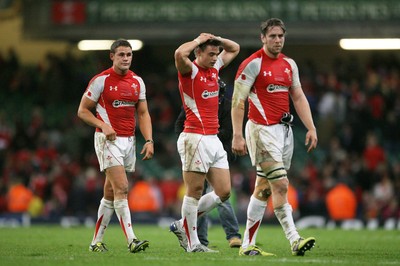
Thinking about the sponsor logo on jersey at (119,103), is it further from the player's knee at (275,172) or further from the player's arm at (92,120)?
the player's knee at (275,172)

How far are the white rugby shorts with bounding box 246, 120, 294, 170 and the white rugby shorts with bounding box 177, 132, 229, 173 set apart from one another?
398 mm

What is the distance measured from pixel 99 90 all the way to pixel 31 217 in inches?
505

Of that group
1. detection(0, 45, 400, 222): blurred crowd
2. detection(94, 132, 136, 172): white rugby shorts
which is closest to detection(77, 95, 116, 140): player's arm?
detection(94, 132, 136, 172): white rugby shorts

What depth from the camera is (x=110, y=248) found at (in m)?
12.5

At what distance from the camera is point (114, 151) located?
1138 cm

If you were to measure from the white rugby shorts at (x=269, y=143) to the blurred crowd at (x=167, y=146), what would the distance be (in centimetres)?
1154

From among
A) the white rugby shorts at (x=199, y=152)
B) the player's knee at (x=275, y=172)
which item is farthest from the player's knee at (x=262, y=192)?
the white rugby shorts at (x=199, y=152)

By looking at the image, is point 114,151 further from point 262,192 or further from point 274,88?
point 274,88

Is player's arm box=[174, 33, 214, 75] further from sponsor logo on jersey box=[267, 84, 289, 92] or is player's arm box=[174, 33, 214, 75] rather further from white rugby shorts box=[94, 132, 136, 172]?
white rugby shorts box=[94, 132, 136, 172]

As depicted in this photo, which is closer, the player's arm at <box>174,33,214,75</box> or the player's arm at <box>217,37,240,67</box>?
the player's arm at <box>174,33,214,75</box>

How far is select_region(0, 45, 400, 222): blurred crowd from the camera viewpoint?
23.5 m

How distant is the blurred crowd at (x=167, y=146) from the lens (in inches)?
924

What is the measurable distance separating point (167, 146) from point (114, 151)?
14814 mm

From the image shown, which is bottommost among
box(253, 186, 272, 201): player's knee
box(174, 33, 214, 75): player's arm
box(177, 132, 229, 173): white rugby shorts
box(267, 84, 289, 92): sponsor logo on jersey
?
box(253, 186, 272, 201): player's knee
